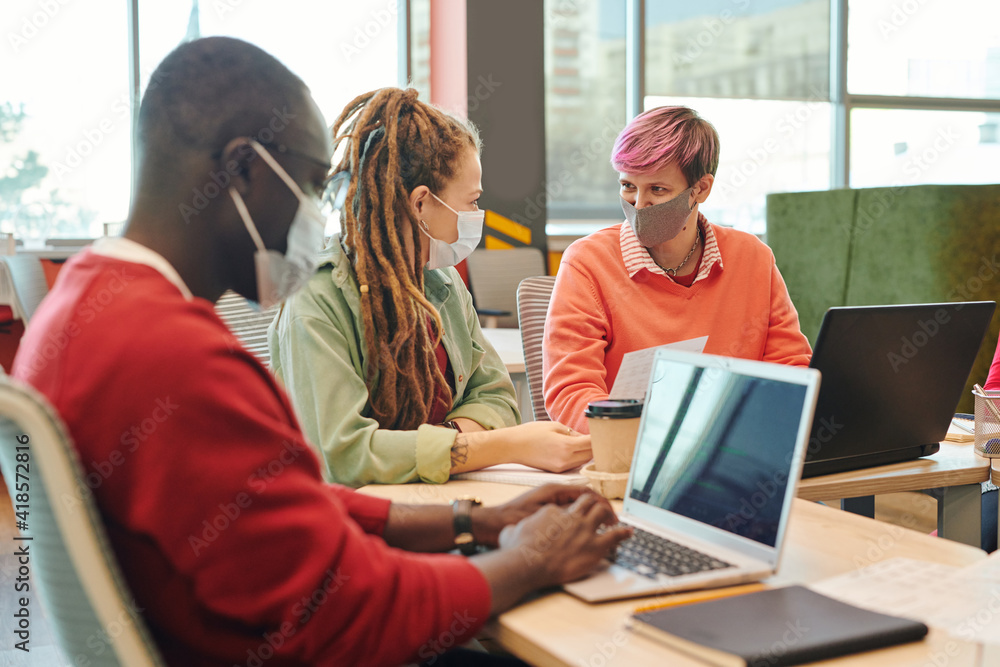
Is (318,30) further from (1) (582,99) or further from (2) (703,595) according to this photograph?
(2) (703,595)

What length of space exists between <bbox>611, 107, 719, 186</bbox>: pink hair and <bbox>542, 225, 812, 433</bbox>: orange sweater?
193 mm

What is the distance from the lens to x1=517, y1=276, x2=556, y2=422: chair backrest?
2.18 meters

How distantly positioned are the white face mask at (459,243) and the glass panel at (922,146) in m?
6.49

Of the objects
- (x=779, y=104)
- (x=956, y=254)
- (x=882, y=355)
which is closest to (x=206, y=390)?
(x=882, y=355)

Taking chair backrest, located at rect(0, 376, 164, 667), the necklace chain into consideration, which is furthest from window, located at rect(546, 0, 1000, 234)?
chair backrest, located at rect(0, 376, 164, 667)

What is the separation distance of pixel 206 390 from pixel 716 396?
22.4 inches

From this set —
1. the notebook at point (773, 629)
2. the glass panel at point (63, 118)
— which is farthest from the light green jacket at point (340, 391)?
the glass panel at point (63, 118)

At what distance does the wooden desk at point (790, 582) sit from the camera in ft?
2.38

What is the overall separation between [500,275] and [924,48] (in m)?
4.70

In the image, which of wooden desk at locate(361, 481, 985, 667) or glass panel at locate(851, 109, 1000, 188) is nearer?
wooden desk at locate(361, 481, 985, 667)

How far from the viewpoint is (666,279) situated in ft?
6.46

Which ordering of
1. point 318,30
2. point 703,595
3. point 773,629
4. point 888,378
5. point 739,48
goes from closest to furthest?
point 773,629
point 703,595
point 888,378
point 318,30
point 739,48

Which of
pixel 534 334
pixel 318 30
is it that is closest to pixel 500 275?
pixel 318 30

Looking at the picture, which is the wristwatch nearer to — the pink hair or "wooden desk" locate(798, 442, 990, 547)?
"wooden desk" locate(798, 442, 990, 547)
